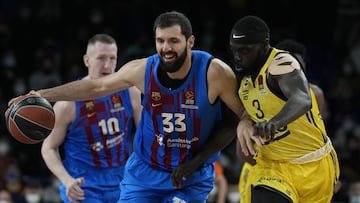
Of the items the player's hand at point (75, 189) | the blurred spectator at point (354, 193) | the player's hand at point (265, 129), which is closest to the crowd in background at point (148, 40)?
the blurred spectator at point (354, 193)

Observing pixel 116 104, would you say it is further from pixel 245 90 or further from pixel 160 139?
pixel 245 90

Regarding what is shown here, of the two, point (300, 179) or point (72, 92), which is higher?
point (72, 92)

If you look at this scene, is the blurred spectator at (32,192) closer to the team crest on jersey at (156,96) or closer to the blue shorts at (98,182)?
the blue shorts at (98,182)

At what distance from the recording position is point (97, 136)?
691 cm

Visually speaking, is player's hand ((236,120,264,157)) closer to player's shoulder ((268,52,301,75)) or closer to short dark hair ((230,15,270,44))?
player's shoulder ((268,52,301,75))

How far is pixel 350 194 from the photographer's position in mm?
10312

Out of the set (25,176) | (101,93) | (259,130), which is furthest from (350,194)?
(259,130)

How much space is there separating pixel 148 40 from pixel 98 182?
24.6 ft

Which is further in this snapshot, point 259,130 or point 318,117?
point 318,117

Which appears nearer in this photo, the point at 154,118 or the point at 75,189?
the point at 154,118

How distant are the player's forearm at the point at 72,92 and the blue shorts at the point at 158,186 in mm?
642

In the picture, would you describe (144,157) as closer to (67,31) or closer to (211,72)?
(211,72)

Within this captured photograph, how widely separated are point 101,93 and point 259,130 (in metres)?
1.79

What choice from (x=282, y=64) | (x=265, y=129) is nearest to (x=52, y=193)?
(x=282, y=64)
